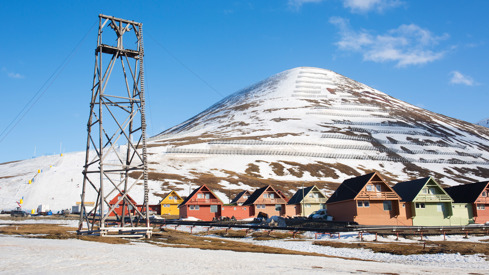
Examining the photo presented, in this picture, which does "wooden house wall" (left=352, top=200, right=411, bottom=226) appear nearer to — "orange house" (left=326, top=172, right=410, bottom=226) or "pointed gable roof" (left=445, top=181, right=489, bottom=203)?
"orange house" (left=326, top=172, right=410, bottom=226)

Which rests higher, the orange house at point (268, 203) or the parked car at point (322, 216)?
the orange house at point (268, 203)

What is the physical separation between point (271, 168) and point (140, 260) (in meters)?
140

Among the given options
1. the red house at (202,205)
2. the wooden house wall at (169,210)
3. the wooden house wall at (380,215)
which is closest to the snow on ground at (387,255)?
the wooden house wall at (380,215)

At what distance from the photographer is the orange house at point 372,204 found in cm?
6100

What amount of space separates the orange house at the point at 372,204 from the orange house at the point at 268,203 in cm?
2289

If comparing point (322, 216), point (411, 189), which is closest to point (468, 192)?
point (411, 189)

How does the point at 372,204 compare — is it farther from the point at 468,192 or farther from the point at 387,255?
the point at 387,255

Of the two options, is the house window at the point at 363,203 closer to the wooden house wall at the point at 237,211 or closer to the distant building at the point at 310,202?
the distant building at the point at 310,202

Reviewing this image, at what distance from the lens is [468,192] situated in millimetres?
70062

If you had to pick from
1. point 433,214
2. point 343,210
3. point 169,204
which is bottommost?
point 433,214

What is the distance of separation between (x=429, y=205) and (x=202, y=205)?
140 feet

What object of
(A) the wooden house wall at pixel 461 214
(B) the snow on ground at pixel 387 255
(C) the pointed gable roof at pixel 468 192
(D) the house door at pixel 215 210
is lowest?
(B) the snow on ground at pixel 387 255

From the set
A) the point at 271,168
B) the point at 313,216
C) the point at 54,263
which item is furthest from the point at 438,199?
the point at 271,168

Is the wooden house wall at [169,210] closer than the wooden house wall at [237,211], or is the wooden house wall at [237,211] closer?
the wooden house wall at [237,211]
